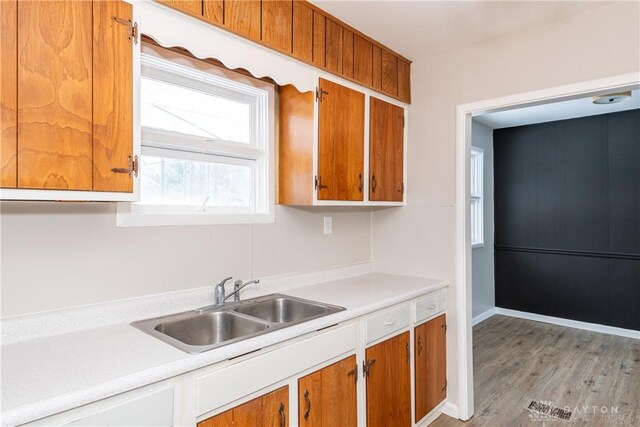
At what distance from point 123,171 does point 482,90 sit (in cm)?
218

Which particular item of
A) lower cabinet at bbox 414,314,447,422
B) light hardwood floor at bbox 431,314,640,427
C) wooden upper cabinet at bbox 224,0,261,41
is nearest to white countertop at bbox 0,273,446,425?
lower cabinet at bbox 414,314,447,422

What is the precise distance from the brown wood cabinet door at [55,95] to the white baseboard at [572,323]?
5144 mm

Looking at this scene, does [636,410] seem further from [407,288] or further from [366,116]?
[366,116]

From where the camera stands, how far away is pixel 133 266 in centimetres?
170

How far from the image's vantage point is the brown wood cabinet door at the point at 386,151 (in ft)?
8.23

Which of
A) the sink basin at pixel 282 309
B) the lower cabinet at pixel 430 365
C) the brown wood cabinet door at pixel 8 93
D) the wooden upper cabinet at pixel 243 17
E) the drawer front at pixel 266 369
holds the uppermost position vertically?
the wooden upper cabinet at pixel 243 17

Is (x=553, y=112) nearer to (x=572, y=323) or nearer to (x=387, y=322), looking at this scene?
(x=572, y=323)

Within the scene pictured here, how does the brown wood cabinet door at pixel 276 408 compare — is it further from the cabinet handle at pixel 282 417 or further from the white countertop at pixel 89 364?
the white countertop at pixel 89 364

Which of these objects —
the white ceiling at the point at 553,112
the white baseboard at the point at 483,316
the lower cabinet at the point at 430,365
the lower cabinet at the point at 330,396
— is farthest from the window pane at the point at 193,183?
the white baseboard at the point at 483,316

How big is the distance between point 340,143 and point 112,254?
51.8 inches

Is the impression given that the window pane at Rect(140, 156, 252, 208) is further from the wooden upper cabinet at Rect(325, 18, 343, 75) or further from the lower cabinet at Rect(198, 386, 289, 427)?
the lower cabinet at Rect(198, 386, 289, 427)

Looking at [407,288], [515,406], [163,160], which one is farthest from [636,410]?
[163,160]

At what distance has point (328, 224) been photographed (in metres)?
2.66

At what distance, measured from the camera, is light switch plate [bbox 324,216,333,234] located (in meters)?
2.64
